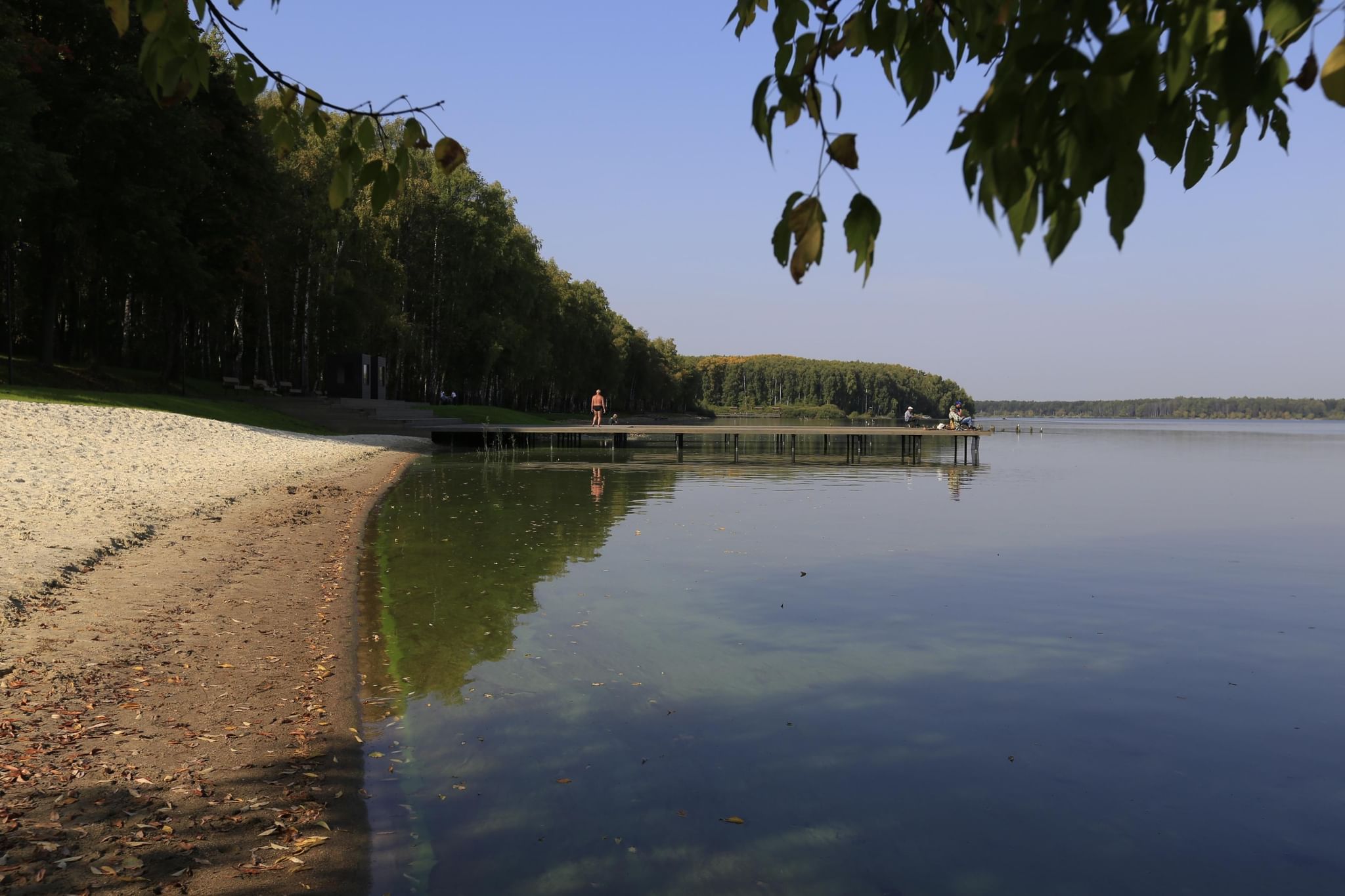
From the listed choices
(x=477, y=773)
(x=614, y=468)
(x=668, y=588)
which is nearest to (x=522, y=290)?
(x=614, y=468)

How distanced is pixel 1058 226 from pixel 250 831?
4.42 meters

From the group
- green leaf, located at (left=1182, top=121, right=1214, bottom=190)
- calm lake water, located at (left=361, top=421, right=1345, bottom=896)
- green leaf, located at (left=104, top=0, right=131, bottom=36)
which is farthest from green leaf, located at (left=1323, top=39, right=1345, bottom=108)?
calm lake water, located at (left=361, top=421, right=1345, bottom=896)

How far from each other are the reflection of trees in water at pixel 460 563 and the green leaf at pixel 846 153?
544 cm

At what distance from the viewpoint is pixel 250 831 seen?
4.43 metres

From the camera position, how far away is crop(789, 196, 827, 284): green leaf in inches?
89.4

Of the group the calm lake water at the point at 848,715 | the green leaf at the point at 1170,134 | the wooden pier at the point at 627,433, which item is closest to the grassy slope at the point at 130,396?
the wooden pier at the point at 627,433

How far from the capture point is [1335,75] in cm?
163

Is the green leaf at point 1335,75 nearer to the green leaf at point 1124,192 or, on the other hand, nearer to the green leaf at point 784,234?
the green leaf at point 1124,192

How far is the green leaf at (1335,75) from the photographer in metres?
1.62

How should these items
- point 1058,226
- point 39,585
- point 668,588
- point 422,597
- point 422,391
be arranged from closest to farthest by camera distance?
point 1058,226 → point 39,585 → point 422,597 → point 668,588 → point 422,391

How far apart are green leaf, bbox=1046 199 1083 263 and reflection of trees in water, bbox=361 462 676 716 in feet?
19.2

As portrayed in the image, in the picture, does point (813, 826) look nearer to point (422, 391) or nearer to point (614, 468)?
point (614, 468)

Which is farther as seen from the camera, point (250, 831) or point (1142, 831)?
point (1142, 831)

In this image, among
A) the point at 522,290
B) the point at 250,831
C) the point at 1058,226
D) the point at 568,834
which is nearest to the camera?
the point at 1058,226
